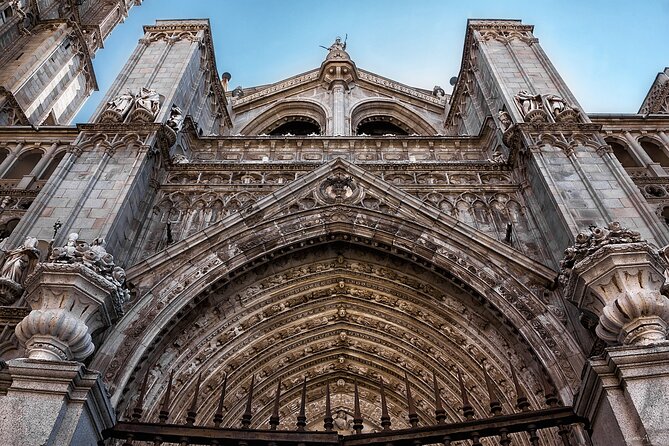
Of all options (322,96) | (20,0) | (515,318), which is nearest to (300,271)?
(515,318)

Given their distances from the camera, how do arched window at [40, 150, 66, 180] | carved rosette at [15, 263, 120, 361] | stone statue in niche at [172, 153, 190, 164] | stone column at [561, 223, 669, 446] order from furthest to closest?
1. stone statue in niche at [172, 153, 190, 164]
2. arched window at [40, 150, 66, 180]
3. carved rosette at [15, 263, 120, 361]
4. stone column at [561, 223, 669, 446]

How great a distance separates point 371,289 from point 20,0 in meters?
19.5

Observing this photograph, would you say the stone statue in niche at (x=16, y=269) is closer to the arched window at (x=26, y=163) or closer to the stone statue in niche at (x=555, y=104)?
the arched window at (x=26, y=163)

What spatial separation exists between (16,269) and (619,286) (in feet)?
27.4

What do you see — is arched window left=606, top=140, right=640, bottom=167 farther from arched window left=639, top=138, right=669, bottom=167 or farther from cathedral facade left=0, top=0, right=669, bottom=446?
arched window left=639, top=138, right=669, bottom=167

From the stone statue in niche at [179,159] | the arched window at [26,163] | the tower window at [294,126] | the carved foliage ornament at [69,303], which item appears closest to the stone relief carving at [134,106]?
the stone statue in niche at [179,159]

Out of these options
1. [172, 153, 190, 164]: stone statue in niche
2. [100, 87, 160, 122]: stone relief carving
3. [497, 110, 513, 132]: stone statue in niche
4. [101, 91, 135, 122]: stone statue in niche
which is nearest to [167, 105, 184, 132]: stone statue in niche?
[100, 87, 160, 122]: stone relief carving

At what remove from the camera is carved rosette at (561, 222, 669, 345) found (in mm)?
6480

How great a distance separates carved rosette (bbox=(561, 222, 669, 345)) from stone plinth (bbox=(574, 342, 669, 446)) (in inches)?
14.6

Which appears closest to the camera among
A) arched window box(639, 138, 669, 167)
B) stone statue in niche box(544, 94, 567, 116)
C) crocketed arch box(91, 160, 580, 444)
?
crocketed arch box(91, 160, 580, 444)

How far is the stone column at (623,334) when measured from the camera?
5.62 meters

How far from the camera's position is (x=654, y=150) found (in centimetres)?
1388

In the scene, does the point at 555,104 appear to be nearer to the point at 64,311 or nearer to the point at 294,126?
the point at 294,126

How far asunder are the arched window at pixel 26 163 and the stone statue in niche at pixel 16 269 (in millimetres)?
5084
